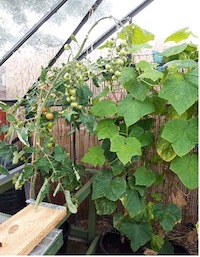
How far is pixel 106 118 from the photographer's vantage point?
1188mm

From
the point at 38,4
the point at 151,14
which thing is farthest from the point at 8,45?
the point at 151,14

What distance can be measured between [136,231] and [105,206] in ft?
0.84

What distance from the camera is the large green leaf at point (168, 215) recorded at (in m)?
1.25

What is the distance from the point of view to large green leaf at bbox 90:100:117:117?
1074 mm

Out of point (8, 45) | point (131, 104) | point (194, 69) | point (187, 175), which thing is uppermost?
point (8, 45)

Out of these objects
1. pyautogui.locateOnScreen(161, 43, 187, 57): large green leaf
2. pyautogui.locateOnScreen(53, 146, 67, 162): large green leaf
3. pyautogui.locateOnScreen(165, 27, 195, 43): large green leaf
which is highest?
pyautogui.locateOnScreen(165, 27, 195, 43): large green leaf

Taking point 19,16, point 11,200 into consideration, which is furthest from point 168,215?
point 19,16

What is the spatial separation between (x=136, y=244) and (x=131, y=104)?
2.79 ft

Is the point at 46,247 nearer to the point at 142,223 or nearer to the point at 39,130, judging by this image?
the point at 39,130

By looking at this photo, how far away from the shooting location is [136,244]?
1264 mm

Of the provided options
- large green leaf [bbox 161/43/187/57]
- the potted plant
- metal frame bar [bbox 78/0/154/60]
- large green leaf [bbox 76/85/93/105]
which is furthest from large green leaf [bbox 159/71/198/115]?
metal frame bar [bbox 78/0/154/60]

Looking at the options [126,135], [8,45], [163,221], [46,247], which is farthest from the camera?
[8,45]

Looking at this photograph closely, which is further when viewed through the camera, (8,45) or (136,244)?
(8,45)

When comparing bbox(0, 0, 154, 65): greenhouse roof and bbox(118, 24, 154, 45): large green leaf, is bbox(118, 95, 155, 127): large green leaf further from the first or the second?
bbox(0, 0, 154, 65): greenhouse roof
